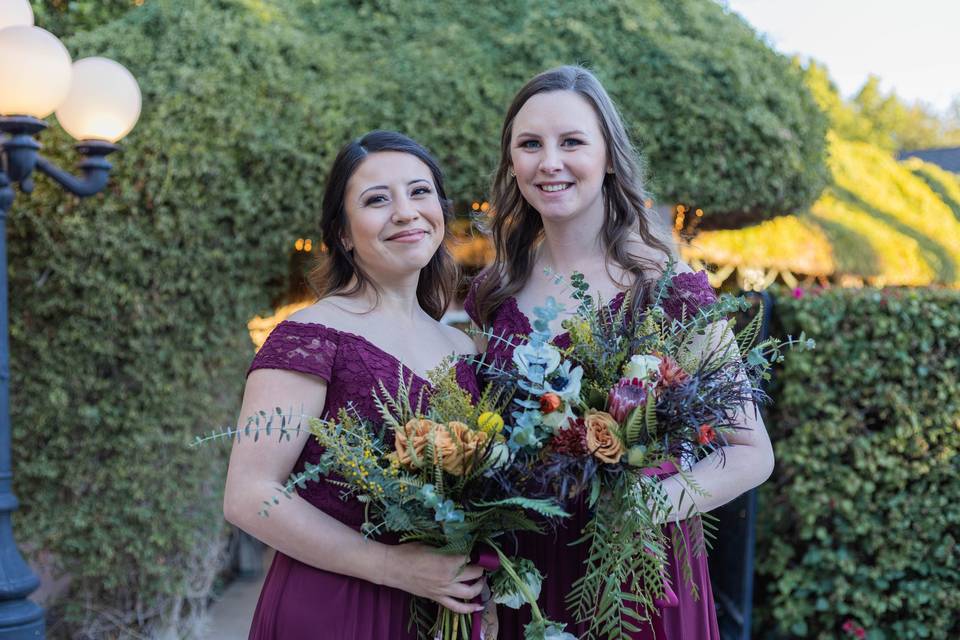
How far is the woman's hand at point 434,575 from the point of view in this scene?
1.68 metres

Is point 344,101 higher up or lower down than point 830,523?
higher up

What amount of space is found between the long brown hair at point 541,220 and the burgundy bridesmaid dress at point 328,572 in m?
0.65

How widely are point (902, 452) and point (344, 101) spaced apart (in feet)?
10.4

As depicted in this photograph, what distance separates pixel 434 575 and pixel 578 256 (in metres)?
1.07

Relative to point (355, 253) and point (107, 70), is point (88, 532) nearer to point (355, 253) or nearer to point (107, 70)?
point (107, 70)

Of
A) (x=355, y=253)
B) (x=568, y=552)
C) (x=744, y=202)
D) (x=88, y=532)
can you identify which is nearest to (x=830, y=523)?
(x=744, y=202)

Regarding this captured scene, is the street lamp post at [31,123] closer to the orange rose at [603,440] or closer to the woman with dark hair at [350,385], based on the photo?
the woman with dark hair at [350,385]

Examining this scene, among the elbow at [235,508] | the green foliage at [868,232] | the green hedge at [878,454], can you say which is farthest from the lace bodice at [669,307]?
the green foliage at [868,232]

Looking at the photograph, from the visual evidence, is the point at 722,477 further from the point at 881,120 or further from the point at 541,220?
the point at 881,120

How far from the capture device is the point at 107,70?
3596 mm

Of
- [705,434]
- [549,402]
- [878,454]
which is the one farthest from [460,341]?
[878,454]

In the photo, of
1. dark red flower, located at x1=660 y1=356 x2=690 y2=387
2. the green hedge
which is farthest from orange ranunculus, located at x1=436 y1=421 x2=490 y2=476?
the green hedge

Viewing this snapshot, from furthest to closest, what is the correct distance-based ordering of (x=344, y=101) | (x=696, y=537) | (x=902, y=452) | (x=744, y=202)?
(x=744, y=202) < (x=344, y=101) < (x=902, y=452) < (x=696, y=537)

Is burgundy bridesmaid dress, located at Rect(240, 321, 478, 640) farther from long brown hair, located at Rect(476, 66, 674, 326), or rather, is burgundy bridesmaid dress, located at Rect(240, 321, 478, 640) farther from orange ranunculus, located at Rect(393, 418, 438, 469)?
long brown hair, located at Rect(476, 66, 674, 326)
